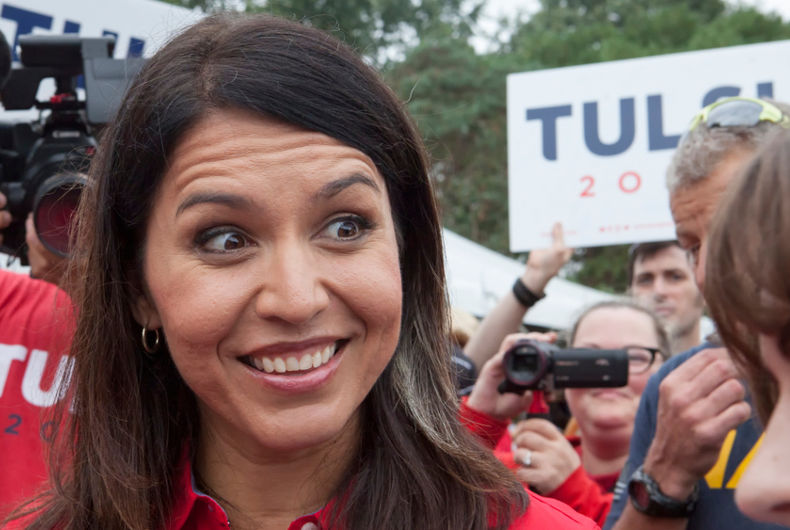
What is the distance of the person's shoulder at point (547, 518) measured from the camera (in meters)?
1.65

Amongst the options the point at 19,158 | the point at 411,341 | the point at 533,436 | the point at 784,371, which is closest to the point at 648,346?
the point at 533,436

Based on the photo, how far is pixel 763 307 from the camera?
931 mm

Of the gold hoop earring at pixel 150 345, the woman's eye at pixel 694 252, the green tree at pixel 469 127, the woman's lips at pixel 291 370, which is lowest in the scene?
the woman's lips at pixel 291 370

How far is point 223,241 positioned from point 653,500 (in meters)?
1.16

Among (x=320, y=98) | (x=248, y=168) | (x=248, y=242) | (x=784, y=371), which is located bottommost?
(x=784, y=371)

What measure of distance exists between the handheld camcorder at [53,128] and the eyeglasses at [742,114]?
1437 millimetres

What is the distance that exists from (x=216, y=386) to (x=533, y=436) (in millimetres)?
1599

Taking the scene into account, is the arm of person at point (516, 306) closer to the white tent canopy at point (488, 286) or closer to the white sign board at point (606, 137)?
the white sign board at point (606, 137)

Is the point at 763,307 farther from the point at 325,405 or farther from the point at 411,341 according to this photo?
the point at 411,341

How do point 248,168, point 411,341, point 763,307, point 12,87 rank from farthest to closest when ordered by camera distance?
point 12,87 < point 411,341 < point 248,168 < point 763,307

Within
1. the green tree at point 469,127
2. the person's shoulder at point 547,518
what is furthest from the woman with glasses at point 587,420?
the green tree at point 469,127

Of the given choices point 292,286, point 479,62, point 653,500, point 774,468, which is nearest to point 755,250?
point 774,468

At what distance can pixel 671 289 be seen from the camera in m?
4.40

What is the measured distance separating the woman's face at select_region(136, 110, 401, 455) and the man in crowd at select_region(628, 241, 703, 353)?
2906 mm
